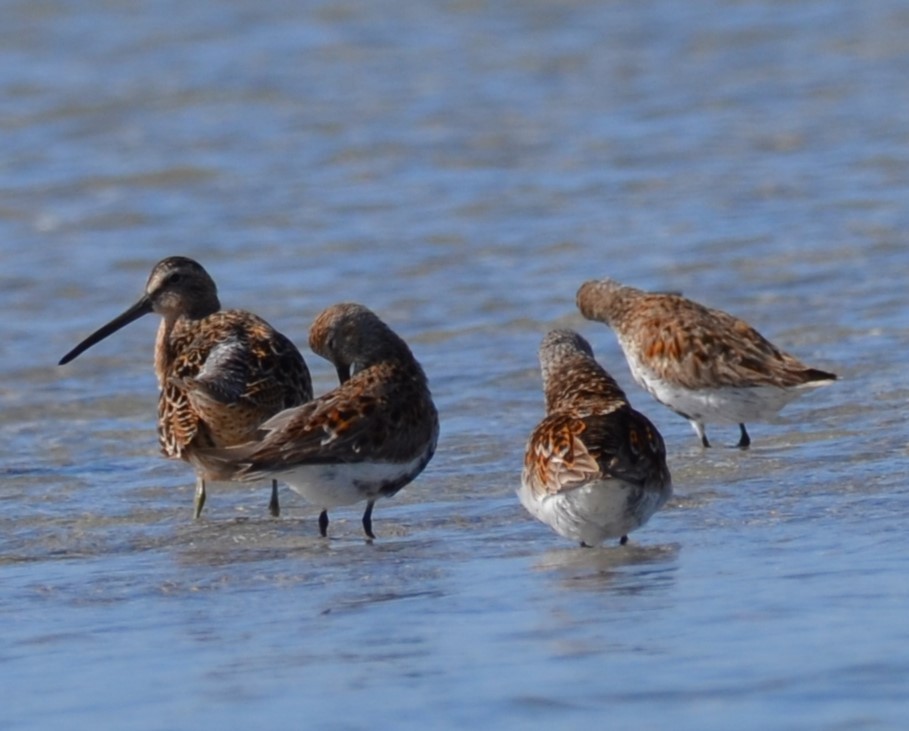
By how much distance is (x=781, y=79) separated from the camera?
20.5 metres

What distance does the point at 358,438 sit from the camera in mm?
8008

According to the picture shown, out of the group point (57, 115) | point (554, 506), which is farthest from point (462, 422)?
point (57, 115)

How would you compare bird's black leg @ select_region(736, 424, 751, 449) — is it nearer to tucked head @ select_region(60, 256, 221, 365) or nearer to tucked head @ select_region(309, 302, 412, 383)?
tucked head @ select_region(309, 302, 412, 383)

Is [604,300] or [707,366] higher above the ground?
[604,300]

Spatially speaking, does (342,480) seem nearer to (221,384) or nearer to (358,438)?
(358,438)

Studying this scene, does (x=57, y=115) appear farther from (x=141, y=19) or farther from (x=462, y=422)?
(x=462, y=422)

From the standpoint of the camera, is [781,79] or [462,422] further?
[781,79]

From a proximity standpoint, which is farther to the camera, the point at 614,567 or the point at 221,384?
the point at 221,384

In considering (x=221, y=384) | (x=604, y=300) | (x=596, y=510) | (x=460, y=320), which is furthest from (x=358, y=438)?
(x=460, y=320)

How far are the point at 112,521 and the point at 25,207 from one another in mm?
8516

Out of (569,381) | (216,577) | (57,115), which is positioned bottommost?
(216,577)

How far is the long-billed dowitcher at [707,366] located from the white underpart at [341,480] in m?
2.31

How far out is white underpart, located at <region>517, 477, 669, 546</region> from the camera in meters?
7.19

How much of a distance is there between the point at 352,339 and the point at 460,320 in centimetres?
406
